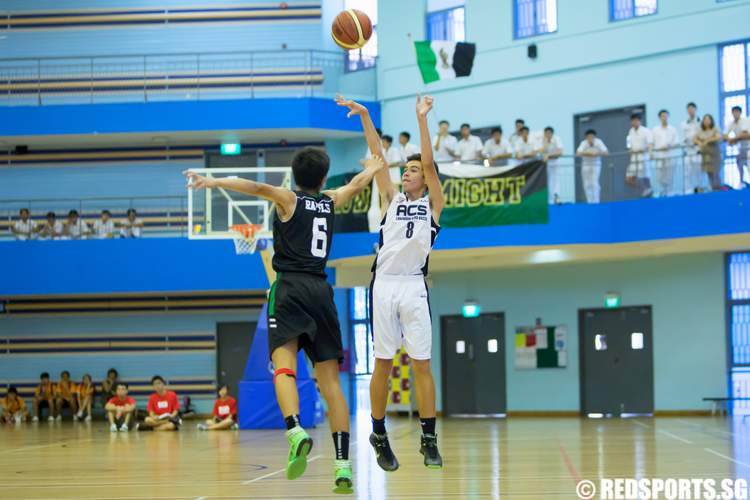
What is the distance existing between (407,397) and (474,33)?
9949 millimetres

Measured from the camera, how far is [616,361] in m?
28.0

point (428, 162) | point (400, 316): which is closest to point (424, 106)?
point (428, 162)

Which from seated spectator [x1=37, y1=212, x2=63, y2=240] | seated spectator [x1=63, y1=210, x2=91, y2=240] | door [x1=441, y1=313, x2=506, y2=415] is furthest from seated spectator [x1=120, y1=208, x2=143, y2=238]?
door [x1=441, y1=313, x2=506, y2=415]

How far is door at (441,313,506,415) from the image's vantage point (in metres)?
29.4

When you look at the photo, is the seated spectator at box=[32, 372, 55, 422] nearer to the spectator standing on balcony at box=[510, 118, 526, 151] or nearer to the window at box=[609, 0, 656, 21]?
the spectator standing on balcony at box=[510, 118, 526, 151]

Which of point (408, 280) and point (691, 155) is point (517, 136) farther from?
point (408, 280)

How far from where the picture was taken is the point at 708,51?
26156mm

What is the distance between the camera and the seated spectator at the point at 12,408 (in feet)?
100

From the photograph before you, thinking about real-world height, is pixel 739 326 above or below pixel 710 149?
below

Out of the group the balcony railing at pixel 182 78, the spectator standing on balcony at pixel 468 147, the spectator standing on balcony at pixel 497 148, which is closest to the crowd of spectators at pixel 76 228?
the balcony railing at pixel 182 78

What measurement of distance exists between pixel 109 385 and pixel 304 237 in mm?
23939

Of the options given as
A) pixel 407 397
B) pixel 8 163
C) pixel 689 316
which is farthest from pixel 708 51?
pixel 8 163

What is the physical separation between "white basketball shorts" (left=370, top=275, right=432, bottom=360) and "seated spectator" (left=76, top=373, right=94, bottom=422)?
75.4 feet

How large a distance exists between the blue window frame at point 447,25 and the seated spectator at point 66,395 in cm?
1398
